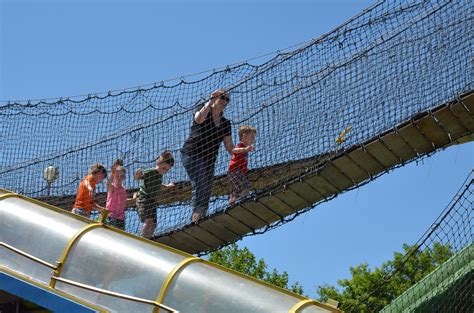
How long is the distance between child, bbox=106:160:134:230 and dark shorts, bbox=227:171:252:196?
1185 mm

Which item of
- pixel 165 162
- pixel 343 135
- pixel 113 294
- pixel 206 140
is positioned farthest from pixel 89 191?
pixel 113 294

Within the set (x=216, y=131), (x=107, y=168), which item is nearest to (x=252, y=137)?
(x=216, y=131)

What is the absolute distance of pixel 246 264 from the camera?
906 inches

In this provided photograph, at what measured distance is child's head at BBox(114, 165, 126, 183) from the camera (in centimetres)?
981

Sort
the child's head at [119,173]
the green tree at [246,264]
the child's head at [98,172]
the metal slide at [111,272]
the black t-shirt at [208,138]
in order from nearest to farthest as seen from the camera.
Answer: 1. the metal slide at [111,272]
2. the black t-shirt at [208,138]
3. the child's head at [119,173]
4. the child's head at [98,172]
5. the green tree at [246,264]

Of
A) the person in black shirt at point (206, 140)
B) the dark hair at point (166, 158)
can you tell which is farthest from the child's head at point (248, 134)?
the dark hair at point (166, 158)

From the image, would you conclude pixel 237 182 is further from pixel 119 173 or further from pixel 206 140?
pixel 119 173

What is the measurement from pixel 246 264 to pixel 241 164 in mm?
14022

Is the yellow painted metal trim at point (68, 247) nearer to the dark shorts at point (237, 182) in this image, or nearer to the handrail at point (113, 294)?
the handrail at point (113, 294)

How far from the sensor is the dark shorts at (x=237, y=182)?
911 centimetres

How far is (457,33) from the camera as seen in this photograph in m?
8.15

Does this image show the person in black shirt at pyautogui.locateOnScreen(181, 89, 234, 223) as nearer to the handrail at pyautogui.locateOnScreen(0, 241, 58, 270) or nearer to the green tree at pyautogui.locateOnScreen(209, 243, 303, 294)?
the handrail at pyautogui.locateOnScreen(0, 241, 58, 270)

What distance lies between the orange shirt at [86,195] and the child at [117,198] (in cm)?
17

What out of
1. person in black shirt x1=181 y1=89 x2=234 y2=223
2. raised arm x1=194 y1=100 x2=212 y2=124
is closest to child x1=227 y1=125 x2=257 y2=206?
person in black shirt x1=181 y1=89 x2=234 y2=223
